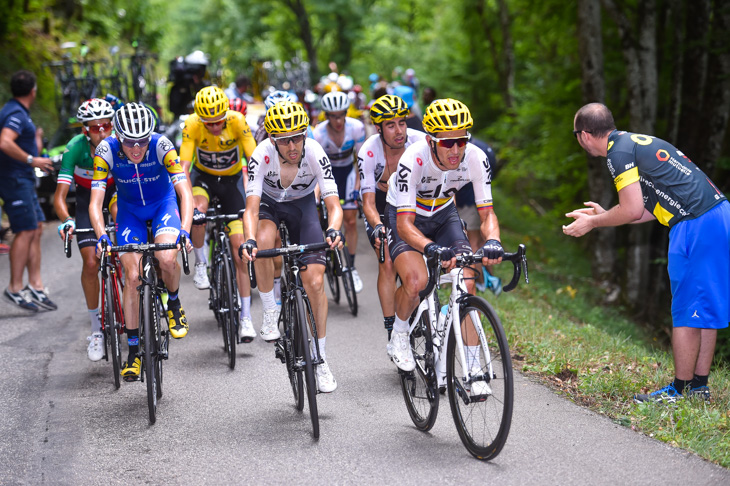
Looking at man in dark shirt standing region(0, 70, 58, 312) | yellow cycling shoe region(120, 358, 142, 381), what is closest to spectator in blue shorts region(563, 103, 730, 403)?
yellow cycling shoe region(120, 358, 142, 381)

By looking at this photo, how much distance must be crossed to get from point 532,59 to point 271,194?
2362cm

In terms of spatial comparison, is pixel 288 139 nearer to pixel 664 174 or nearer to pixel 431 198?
pixel 431 198

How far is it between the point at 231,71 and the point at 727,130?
31191 mm

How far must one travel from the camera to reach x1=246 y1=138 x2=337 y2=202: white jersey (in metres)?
6.04

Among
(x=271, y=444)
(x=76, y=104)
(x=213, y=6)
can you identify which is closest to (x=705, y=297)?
(x=271, y=444)

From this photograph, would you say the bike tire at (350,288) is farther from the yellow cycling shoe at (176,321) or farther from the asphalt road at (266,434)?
the yellow cycling shoe at (176,321)

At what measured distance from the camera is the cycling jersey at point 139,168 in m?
6.49

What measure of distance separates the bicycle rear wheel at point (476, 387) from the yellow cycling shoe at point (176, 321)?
9.03 feet

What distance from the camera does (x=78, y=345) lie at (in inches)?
314

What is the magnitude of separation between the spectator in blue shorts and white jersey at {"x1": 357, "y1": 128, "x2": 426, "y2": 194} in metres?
1.97

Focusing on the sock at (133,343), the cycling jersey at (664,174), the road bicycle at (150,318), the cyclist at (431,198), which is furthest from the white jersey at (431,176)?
the sock at (133,343)

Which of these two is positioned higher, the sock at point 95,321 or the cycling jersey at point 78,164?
the cycling jersey at point 78,164

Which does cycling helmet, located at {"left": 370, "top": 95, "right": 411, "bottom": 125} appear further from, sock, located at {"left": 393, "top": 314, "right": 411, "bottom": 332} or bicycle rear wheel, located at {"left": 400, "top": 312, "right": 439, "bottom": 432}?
bicycle rear wheel, located at {"left": 400, "top": 312, "right": 439, "bottom": 432}

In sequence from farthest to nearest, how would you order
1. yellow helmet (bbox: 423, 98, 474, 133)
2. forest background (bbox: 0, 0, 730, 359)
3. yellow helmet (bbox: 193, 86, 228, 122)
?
forest background (bbox: 0, 0, 730, 359)
yellow helmet (bbox: 193, 86, 228, 122)
yellow helmet (bbox: 423, 98, 474, 133)
